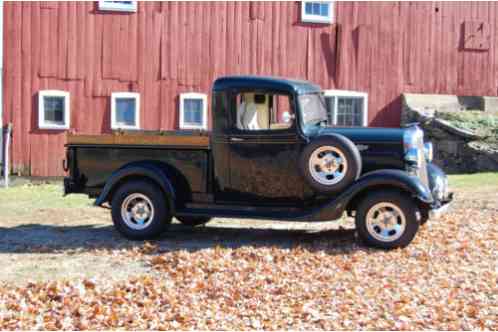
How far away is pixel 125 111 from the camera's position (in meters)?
19.5

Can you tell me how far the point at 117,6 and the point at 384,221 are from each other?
1193 centimetres

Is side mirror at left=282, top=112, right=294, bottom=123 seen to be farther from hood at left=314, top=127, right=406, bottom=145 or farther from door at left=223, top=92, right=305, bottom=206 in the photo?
hood at left=314, top=127, right=406, bottom=145

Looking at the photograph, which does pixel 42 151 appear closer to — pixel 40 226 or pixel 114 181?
pixel 40 226

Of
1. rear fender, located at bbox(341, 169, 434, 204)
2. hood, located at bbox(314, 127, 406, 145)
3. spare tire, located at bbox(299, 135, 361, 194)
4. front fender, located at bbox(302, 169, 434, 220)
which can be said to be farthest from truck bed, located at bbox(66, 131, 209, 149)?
rear fender, located at bbox(341, 169, 434, 204)

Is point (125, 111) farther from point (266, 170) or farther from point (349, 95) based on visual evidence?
point (266, 170)

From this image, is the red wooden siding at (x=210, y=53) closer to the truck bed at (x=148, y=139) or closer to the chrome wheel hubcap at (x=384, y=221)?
the truck bed at (x=148, y=139)

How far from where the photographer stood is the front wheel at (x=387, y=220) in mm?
9031

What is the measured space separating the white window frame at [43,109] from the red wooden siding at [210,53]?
13 cm

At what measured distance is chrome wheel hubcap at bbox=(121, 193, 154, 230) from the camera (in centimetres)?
1005

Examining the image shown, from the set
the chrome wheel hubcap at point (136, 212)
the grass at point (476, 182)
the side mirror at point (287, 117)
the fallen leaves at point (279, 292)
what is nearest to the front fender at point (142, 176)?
the chrome wheel hubcap at point (136, 212)

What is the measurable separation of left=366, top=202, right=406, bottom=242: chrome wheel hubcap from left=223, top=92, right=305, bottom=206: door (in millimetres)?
945

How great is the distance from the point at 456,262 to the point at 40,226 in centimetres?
593

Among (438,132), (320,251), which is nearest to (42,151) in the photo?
(438,132)

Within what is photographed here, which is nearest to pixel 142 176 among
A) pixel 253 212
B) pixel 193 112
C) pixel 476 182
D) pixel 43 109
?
pixel 253 212
